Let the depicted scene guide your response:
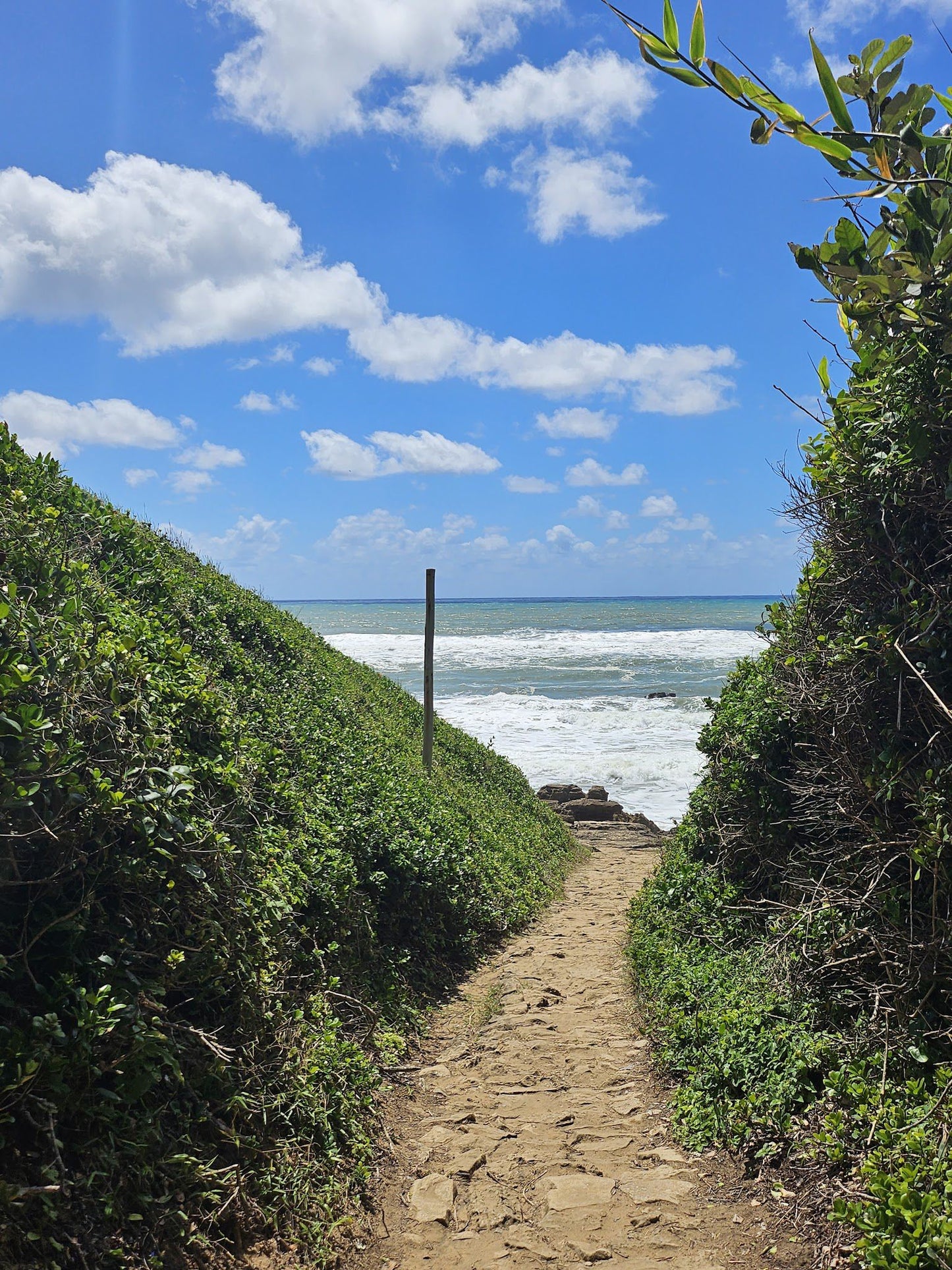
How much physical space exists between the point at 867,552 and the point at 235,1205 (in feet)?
13.7

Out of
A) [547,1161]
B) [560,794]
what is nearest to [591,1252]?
[547,1161]

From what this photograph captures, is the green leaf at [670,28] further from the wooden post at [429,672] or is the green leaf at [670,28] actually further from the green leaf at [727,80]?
the wooden post at [429,672]

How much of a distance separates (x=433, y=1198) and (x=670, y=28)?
4.68 metres

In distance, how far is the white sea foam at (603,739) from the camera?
20984mm

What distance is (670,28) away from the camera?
2.27 meters

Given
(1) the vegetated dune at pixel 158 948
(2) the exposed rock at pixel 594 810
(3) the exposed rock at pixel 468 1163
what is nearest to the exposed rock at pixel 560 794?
(2) the exposed rock at pixel 594 810

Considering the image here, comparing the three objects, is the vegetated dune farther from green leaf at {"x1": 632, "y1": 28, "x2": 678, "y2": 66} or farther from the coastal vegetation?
green leaf at {"x1": 632, "y1": 28, "x2": 678, "y2": 66}

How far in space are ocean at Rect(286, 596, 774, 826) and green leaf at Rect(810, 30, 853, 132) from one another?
187 inches

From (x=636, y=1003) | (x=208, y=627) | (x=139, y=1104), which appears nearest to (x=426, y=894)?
(x=636, y=1003)

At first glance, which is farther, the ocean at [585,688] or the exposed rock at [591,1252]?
the ocean at [585,688]

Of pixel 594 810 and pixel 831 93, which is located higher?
pixel 831 93

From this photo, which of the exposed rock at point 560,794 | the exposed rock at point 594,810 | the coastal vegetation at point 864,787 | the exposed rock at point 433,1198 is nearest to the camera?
the coastal vegetation at point 864,787

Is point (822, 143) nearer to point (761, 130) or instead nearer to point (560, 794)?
point (761, 130)

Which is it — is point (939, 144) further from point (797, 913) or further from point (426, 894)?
point (426, 894)
